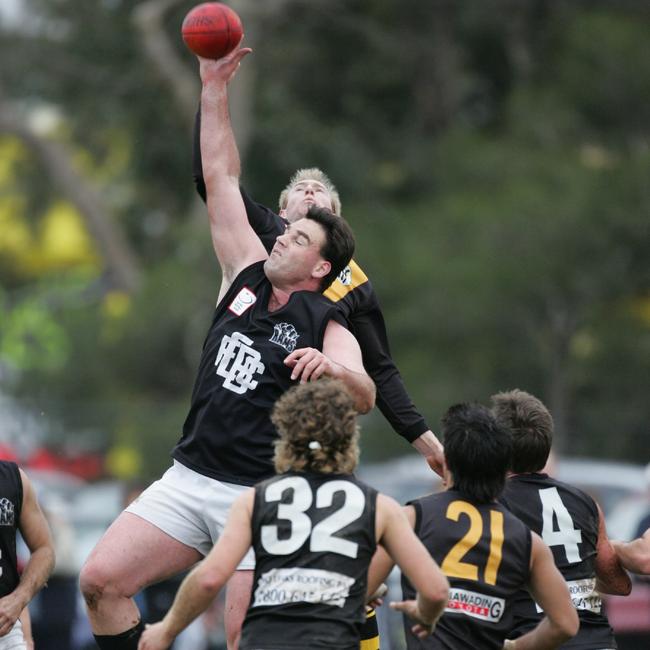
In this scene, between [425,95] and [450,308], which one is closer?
[450,308]

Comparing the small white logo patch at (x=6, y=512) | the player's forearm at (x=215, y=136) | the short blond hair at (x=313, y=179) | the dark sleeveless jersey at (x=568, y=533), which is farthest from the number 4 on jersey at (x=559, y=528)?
the small white logo patch at (x=6, y=512)

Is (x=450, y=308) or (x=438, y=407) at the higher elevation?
(x=450, y=308)

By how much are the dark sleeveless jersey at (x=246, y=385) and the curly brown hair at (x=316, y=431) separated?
984 mm

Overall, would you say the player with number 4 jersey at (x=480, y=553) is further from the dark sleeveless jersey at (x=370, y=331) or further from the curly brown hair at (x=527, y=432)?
the dark sleeveless jersey at (x=370, y=331)

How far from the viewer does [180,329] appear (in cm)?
2470

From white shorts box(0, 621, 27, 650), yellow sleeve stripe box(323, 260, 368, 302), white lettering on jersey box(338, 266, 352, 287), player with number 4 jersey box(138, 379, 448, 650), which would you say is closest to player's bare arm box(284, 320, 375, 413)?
yellow sleeve stripe box(323, 260, 368, 302)

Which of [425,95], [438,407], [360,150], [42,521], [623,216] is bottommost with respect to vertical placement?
[42,521]

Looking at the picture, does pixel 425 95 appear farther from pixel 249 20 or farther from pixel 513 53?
pixel 249 20

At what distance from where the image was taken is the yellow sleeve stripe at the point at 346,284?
→ 269 inches

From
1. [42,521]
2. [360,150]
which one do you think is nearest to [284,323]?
[42,521]

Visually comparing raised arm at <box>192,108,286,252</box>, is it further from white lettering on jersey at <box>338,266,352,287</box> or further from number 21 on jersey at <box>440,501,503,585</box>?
number 21 on jersey at <box>440,501,503,585</box>

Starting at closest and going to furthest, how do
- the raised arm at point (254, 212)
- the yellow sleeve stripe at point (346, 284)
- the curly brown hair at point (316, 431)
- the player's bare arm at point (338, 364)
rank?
1. the curly brown hair at point (316, 431)
2. the player's bare arm at point (338, 364)
3. the raised arm at point (254, 212)
4. the yellow sleeve stripe at point (346, 284)

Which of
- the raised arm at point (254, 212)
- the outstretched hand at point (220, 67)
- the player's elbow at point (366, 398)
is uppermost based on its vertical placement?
the outstretched hand at point (220, 67)

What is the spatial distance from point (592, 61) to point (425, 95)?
14.8 ft
